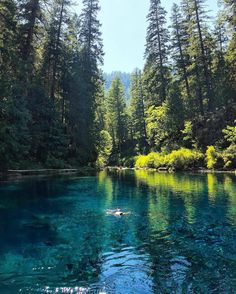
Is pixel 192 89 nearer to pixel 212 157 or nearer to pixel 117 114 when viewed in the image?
pixel 212 157

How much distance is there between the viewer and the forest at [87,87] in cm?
2920

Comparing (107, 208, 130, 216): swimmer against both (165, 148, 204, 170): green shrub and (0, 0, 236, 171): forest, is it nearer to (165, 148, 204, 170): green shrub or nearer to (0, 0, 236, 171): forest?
(0, 0, 236, 171): forest

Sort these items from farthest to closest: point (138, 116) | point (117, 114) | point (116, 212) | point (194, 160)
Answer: point (117, 114), point (138, 116), point (194, 160), point (116, 212)

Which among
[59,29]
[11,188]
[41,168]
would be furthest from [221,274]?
[59,29]

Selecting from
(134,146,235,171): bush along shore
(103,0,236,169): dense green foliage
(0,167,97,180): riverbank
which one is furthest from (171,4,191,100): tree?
(0,167,97,180): riverbank

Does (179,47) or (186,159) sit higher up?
(179,47)

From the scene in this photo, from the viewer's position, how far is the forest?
29203 mm

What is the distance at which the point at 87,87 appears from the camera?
3988cm

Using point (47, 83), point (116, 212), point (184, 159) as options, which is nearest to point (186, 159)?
point (184, 159)

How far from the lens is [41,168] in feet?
103

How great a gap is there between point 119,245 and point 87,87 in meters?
32.5

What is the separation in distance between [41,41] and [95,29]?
9.84m

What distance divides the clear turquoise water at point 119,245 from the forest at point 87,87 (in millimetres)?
13221

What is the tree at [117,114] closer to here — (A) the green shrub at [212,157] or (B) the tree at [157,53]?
(B) the tree at [157,53]
